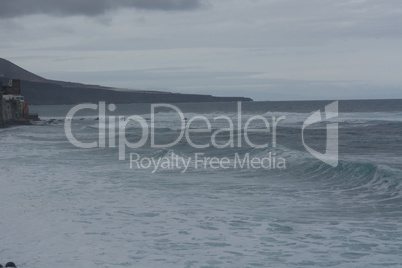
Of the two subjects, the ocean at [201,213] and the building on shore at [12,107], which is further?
the building on shore at [12,107]

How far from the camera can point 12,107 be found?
59625 mm

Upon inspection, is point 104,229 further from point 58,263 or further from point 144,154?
point 144,154

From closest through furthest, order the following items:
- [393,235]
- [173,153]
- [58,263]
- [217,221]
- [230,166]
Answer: [58,263]
[393,235]
[217,221]
[230,166]
[173,153]

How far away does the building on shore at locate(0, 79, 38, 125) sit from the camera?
2126 inches

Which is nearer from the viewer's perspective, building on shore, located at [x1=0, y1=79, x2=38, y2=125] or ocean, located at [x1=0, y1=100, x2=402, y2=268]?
ocean, located at [x1=0, y1=100, x2=402, y2=268]

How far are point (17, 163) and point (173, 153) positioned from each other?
21.3 feet

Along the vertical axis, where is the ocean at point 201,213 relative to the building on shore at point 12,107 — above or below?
below

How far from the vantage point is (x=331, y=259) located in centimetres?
771

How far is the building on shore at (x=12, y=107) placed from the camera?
53994 millimetres

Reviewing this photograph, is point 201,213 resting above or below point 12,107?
below

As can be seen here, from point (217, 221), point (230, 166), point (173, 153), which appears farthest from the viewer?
point (173, 153)

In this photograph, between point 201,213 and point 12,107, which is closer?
point 201,213

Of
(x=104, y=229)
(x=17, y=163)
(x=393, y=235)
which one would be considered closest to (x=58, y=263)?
(x=104, y=229)

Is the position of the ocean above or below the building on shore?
below
